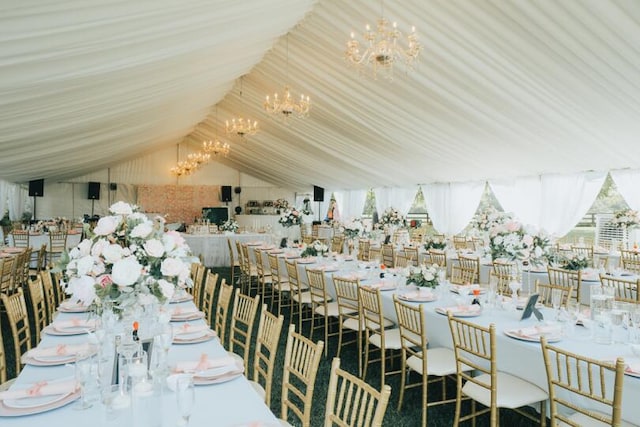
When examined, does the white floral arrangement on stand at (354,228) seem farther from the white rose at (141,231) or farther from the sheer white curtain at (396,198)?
the white rose at (141,231)

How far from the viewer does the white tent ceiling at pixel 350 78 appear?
14.9ft

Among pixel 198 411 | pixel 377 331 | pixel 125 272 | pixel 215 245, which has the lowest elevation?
pixel 377 331

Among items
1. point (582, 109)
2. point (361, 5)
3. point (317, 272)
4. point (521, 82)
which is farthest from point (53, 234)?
point (582, 109)

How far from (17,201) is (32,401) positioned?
58.0 feet

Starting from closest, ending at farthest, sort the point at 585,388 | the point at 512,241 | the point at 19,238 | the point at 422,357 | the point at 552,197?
1. the point at 585,388
2. the point at 422,357
3. the point at 512,241
4. the point at 19,238
5. the point at 552,197

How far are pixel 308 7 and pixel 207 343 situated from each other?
6.02 meters

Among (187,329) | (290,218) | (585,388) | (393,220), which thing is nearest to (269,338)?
(187,329)

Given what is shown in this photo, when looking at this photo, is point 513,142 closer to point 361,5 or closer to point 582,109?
point 582,109

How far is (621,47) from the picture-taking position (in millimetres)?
5527

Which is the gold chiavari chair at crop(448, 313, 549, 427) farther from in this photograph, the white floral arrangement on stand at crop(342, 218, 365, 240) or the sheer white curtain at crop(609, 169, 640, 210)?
the sheer white curtain at crop(609, 169, 640, 210)

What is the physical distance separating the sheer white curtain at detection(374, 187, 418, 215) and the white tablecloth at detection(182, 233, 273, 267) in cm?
589

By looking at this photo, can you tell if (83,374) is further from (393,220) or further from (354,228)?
(393,220)

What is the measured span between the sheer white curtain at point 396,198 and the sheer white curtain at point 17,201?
13.6m

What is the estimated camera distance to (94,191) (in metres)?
19.4
